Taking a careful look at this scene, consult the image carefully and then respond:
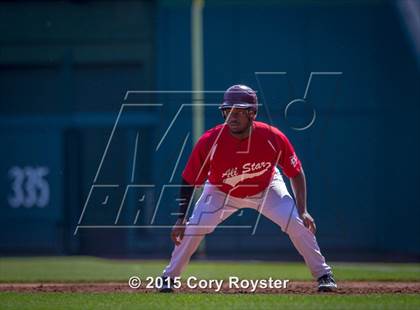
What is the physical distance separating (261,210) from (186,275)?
9.99 ft

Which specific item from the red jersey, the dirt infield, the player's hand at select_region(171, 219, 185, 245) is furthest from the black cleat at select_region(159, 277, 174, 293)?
the red jersey

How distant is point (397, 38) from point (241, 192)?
8461 mm

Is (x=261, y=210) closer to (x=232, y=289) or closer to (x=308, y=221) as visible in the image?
(x=308, y=221)

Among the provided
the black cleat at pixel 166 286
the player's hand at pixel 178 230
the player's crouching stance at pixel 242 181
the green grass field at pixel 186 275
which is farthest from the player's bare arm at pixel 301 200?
the black cleat at pixel 166 286

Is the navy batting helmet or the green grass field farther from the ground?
the navy batting helmet

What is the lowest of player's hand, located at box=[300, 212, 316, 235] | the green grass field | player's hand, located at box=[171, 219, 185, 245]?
the green grass field

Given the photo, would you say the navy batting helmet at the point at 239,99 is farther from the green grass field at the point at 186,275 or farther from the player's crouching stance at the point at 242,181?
the green grass field at the point at 186,275

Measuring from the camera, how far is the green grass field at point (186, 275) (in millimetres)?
7562

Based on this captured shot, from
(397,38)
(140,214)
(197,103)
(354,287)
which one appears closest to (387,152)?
(397,38)

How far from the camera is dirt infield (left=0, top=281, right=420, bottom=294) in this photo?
29.2 feet

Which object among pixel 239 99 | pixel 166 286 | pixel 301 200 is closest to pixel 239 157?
pixel 239 99

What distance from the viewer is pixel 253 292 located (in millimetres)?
8836

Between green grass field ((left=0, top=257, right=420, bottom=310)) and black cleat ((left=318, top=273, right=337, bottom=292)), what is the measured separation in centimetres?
38

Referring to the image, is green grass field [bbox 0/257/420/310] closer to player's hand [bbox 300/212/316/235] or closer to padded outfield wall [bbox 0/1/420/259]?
player's hand [bbox 300/212/316/235]
